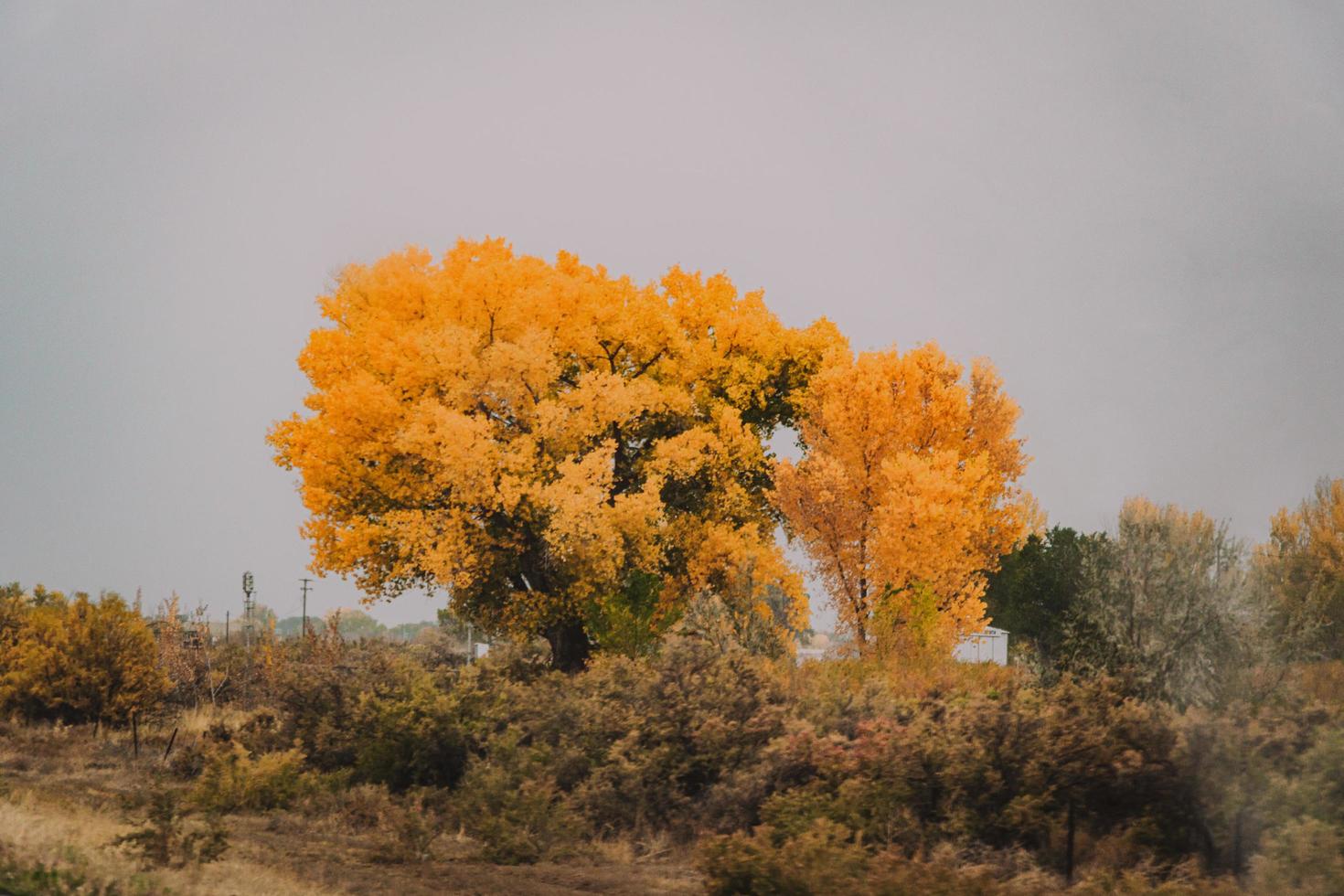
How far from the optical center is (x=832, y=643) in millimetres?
27188

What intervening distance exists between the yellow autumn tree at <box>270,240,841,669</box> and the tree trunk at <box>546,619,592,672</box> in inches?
2.4

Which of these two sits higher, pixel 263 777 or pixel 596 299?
pixel 596 299

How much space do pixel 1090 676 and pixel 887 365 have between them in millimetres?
13549

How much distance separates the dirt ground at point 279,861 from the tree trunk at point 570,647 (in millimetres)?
11613

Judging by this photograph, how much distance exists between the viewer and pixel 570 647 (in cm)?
2800

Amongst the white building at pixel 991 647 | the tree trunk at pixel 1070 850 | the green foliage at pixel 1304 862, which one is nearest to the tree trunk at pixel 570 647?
the tree trunk at pixel 1070 850

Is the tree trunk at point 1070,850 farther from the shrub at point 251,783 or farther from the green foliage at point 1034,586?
the green foliage at point 1034,586

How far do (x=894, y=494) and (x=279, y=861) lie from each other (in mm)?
15285

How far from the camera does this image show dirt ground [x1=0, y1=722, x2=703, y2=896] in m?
10.3

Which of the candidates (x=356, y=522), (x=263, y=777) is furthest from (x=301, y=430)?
(x=263, y=777)

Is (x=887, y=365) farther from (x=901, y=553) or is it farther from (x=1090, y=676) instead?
(x=1090, y=676)

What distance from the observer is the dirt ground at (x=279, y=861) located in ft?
33.7

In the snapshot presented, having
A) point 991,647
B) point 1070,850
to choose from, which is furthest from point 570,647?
point 991,647

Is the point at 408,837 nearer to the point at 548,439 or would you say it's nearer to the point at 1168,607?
the point at 1168,607
